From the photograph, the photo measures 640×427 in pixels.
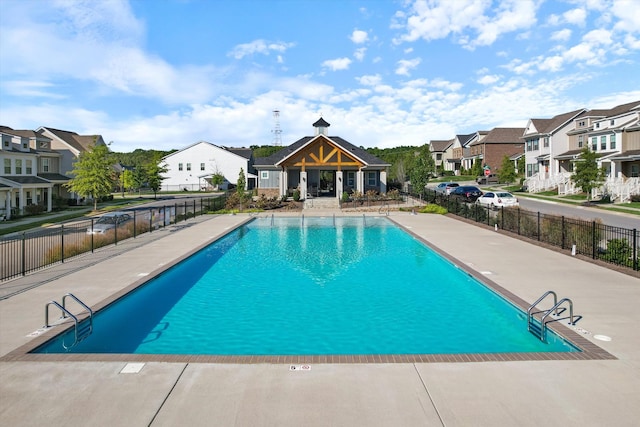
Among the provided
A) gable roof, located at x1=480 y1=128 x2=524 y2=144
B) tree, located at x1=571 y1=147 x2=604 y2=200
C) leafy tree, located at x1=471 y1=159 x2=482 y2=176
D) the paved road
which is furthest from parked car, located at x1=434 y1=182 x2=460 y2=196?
gable roof, located at x1=480 y1=128 x2=524 y2=144

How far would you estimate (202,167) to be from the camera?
74.5 meters

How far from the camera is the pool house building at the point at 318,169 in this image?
45.0 metres

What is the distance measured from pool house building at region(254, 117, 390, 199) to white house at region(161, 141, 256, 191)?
21040 millimetres

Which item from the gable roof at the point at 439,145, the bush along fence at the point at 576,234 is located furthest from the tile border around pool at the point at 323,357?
the gable roof at the point at 439,145

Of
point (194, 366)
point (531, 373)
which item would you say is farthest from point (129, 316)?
point (531, 373)

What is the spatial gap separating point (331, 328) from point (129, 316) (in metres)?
4.93

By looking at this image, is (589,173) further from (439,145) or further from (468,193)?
(439,145)

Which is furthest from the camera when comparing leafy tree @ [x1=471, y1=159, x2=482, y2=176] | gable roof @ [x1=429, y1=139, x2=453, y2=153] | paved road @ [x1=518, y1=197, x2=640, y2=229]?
gable roof @ [x1=429, y1=139, x2=453, y2=153]

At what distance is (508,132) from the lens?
8206 centimetres

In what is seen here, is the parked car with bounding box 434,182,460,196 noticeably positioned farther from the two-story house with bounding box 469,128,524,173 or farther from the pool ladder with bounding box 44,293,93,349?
the pool ladder with bounding box 44,293,93,349

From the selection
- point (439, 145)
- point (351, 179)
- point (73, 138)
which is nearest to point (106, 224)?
point (351, 179)

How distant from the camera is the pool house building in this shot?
45031mm

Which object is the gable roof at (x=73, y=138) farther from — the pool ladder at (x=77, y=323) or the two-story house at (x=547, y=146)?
the two-story house at (x=547, y=146)

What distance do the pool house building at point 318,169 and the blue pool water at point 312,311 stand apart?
86.8 feet
